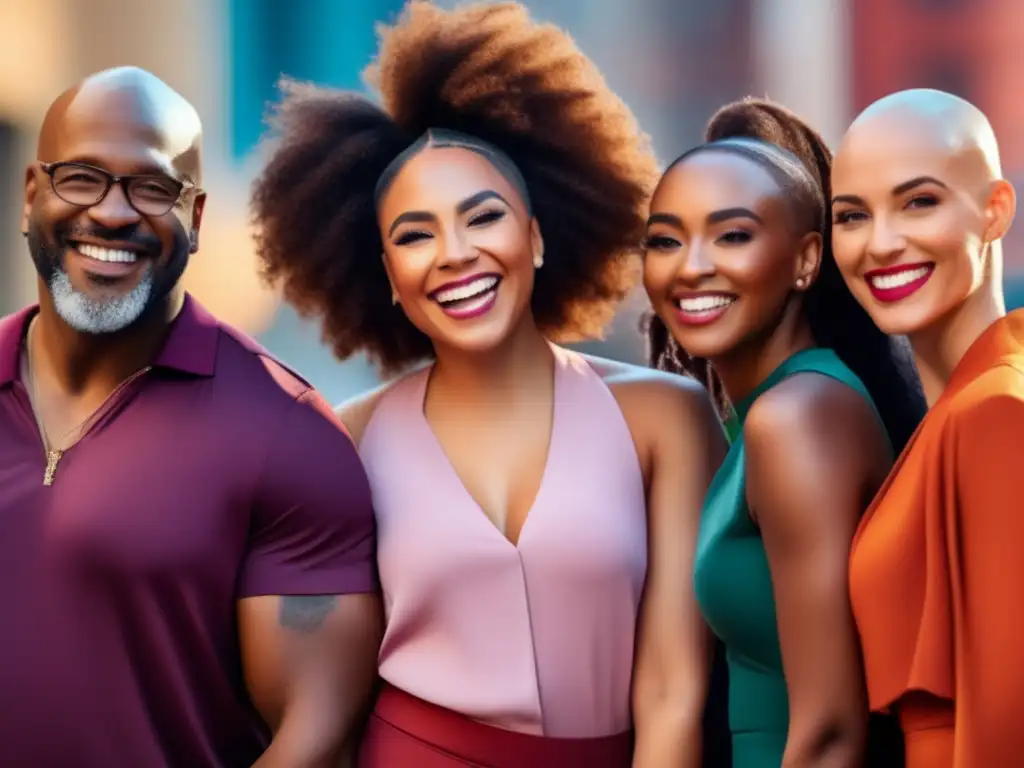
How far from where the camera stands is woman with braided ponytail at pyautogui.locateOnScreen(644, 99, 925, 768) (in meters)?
2.39

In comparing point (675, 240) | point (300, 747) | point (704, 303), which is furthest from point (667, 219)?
point (300, 747)

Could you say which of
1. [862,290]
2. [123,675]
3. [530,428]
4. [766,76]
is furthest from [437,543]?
[766,76]

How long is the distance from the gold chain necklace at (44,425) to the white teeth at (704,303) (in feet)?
3.55

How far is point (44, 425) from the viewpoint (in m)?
2.64

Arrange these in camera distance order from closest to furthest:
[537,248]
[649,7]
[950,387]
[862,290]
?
[950,387] → [862,290] → [537,248] → [649,7]

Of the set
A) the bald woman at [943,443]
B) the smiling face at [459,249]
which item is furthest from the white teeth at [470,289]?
the bald woman at [943,443]

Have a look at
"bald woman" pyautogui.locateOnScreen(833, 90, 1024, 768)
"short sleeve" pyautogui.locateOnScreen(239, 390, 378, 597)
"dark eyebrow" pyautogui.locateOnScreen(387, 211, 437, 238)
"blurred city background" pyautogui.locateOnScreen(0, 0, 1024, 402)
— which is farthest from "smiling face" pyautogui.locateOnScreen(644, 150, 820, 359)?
"short sleeve" pyautogui.locateOnScreen(239, 390, 378, 597)

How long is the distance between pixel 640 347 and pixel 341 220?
0.89 metres

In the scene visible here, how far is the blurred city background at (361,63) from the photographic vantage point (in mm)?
3314

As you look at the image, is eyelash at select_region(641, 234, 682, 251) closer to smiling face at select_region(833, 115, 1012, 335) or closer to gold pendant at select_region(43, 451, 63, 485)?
smiling face at select_region(833, 115, 1012, 335)

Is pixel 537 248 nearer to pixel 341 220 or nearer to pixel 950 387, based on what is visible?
pixel 341 220

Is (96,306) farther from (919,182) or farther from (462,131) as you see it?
(919,182)

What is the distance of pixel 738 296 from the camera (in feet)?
8.84

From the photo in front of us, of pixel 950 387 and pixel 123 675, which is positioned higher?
A: pixel 950 387
